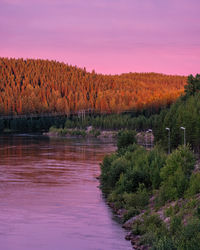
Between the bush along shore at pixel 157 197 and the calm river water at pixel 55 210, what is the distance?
1.29m

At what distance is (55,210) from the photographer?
35.0 m

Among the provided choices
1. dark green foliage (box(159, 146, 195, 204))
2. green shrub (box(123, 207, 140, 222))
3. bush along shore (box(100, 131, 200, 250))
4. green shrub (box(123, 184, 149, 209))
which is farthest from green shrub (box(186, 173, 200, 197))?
green shrub (box(123, 184, 149, 209))

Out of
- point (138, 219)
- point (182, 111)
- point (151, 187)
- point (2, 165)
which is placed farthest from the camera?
point (182, 111)

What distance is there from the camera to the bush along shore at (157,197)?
75.6 ft

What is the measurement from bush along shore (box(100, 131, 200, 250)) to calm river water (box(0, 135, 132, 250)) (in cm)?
129

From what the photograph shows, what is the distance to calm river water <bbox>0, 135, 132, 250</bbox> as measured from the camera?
27.3 meters

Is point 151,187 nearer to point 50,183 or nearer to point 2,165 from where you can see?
point 50,183

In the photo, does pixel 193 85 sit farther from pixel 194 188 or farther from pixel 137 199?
pixel 194 188

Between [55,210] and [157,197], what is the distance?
8.06 meters

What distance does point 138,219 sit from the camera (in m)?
28.5

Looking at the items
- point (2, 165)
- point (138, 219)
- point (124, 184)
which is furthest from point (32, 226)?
point (2, 165)

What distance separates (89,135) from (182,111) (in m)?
77.1

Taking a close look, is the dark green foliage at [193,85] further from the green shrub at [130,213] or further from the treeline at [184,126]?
the green shrub at [130,213]

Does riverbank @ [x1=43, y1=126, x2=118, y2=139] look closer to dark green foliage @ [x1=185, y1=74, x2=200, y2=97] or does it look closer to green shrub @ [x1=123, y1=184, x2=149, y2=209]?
dark green foliage @ [x1=185, y1=74, x2=200, y2=97]
